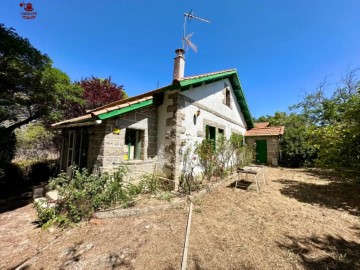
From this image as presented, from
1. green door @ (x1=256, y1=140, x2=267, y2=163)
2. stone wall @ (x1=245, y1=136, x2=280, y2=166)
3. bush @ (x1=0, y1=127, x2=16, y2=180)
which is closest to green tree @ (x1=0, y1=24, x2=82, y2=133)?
bush @ (x1=0, y1=127, x2=16, y2=180)

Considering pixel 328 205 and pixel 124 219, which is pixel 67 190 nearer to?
pixel 124 219

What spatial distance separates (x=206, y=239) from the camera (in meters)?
3.62

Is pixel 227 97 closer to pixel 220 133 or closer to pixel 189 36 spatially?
pixel 220 133

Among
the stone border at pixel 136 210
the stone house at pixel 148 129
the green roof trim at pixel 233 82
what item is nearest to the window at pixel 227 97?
the green roof trim at pixel 233 82

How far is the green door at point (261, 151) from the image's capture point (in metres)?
15.7

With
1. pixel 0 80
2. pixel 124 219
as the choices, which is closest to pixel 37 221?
pixel 124 219

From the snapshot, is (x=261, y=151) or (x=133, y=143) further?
(x=261, y=151)

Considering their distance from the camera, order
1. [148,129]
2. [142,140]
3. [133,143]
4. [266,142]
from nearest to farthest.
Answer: [133,143]
[142,140]
[148,129]
[266,142]

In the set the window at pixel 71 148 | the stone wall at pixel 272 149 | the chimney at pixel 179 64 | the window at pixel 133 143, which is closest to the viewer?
the window at pixel 133 143

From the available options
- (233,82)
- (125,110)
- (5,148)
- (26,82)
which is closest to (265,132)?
(233,82)

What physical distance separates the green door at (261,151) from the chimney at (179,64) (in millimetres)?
11037

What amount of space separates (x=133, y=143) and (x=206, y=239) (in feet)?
13.5

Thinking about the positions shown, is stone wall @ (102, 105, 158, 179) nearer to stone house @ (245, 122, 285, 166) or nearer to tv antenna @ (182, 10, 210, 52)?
tv antenna @ (182, 10, 210, 52)

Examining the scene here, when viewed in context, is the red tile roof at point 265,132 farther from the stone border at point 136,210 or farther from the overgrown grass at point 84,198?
the overgrown grass at point 84,198
